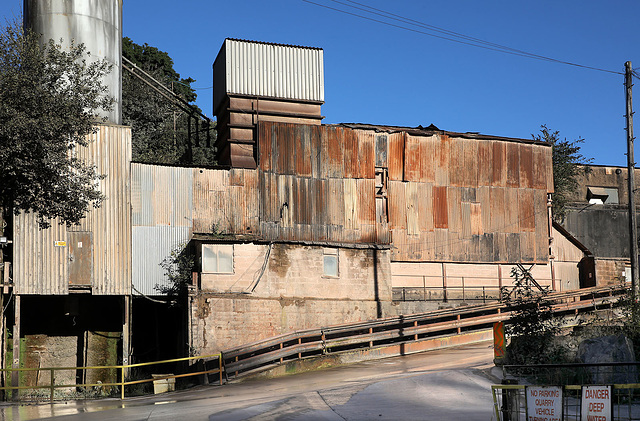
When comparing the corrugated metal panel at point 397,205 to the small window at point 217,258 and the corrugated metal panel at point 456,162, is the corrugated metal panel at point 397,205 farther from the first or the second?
the small window at point 217,258

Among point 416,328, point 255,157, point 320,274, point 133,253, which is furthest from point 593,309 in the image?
point 133,253

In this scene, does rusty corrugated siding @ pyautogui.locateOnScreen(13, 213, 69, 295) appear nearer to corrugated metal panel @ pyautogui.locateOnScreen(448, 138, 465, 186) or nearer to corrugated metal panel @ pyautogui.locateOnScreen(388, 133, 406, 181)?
corrugated metal panel @ pyautogui.locateOnScreen(388, 133, 406, 181)

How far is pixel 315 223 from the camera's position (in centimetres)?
3478

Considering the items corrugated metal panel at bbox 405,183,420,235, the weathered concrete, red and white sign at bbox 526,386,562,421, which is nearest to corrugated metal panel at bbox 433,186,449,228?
corrugated metal panel at bbox 405,183,420,235

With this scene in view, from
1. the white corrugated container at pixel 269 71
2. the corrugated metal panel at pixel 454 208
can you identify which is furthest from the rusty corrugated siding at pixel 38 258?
the corrugated metal panel at pixel 454 208

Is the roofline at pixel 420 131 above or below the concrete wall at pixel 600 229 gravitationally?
above

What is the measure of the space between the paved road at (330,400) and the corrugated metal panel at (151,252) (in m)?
7.89

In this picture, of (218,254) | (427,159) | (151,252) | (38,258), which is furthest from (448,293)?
(38,258)

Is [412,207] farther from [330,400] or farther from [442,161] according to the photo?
[330,400]

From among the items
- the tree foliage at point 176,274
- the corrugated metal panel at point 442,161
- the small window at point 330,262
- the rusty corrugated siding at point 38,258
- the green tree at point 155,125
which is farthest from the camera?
the green tree at point 155,125

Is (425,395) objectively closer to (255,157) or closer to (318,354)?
(318,354)

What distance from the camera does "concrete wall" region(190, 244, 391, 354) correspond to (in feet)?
98.9

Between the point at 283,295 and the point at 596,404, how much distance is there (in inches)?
862

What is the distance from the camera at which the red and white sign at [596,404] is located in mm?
10750
